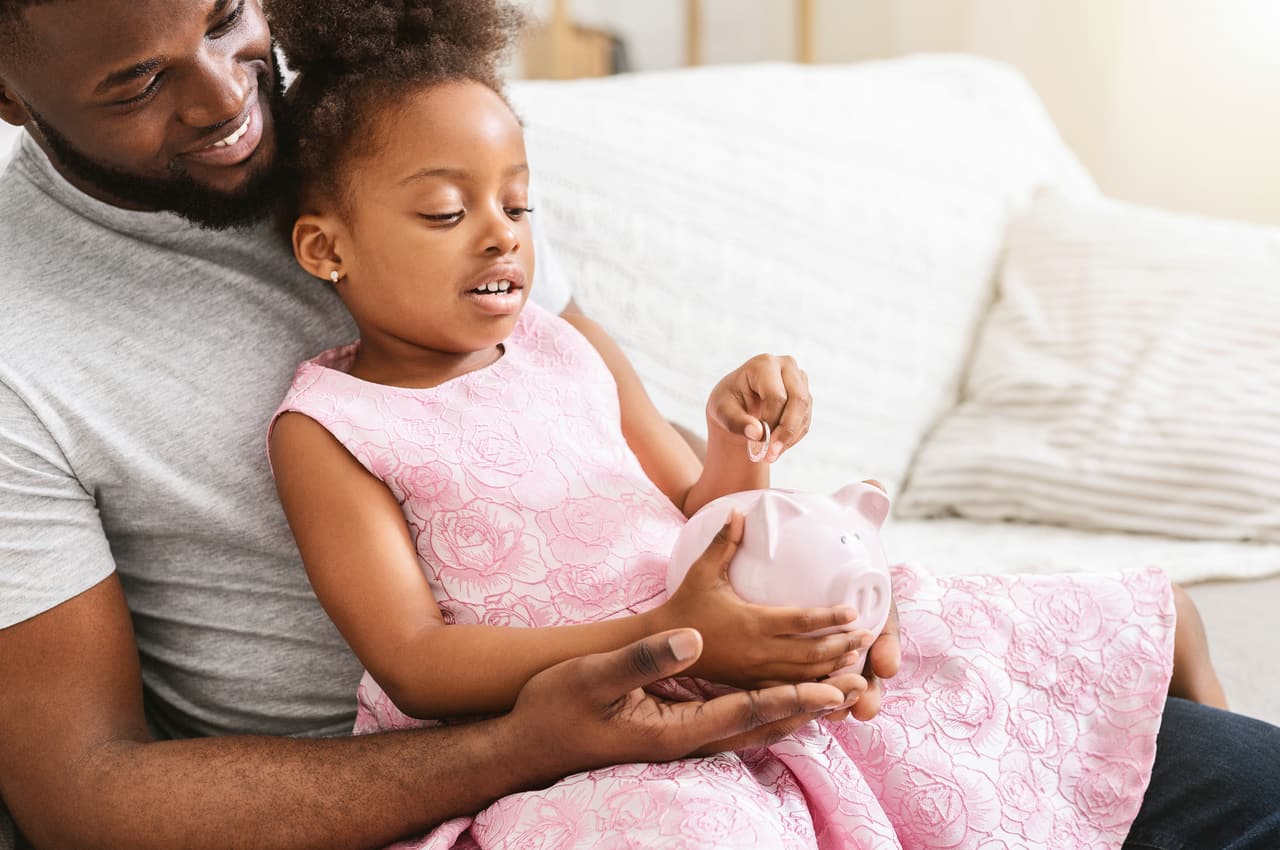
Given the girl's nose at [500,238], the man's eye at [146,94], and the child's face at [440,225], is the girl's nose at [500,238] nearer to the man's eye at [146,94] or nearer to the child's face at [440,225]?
the child's face at [440,225]

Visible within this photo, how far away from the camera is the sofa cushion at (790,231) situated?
5.46 feet

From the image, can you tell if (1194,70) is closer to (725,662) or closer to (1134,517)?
(1134,517)

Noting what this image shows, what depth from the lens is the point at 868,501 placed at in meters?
0.95

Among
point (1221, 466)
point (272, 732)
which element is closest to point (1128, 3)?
point (1221, 466)

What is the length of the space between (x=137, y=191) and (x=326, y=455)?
0.30 m

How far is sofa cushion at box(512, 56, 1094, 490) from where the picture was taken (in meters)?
1.66

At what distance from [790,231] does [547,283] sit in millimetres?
566

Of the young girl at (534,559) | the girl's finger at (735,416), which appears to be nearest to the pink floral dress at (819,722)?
the young girl at (534,559)

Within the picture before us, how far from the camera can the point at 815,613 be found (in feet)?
2.82

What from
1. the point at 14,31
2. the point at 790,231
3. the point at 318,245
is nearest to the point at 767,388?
the point at 318,245

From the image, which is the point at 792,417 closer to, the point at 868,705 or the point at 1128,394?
the point at 868,705

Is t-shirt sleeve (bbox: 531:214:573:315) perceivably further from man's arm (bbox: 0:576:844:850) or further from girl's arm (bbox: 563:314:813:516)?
man's arm (bbox: 0:576:844:850)

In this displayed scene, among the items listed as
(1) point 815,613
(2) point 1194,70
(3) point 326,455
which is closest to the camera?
(1) point 815,613

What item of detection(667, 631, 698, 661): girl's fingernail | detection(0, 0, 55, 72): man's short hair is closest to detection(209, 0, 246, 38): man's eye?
detection(0, 0, 55, 72): man's short hair
